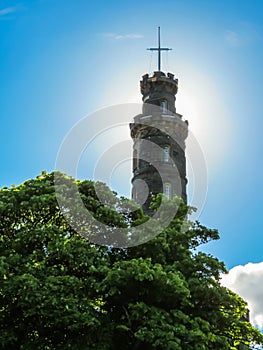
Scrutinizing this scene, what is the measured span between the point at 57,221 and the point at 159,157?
77.7ft

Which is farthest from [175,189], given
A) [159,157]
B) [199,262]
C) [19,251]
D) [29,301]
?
[29,301]

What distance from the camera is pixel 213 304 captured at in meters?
21.5

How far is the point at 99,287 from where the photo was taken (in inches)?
745

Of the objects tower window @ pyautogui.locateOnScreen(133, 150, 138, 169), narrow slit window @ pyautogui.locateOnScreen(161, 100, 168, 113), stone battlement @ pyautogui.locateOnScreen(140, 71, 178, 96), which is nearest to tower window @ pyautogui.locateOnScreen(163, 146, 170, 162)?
tower window @ pyautogui.locateOnScreen(133, 150, 138, 169)

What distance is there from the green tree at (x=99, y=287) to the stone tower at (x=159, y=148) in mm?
20376

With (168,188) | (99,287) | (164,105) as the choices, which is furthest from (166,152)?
(99,287)

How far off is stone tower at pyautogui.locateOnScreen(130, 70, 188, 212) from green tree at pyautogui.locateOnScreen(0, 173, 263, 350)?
2038 centimetres

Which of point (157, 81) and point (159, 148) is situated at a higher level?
point (157, 81)

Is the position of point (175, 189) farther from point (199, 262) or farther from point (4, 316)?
point (4, 316)

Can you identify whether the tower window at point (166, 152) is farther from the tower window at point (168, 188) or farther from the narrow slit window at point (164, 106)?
the narrow slit window at point (164, 106)

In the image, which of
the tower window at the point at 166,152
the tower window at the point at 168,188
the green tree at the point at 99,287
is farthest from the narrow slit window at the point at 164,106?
the green tree at the point at 99,287

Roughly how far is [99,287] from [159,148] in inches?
1095

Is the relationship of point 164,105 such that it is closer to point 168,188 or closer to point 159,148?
point 159,148

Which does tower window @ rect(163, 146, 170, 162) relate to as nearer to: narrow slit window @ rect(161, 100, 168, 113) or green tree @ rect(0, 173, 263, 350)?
narrow slit window @ rect(161, 100, 168, 113)
